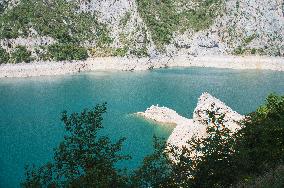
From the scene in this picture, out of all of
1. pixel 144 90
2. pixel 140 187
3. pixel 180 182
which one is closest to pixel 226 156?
pixel 180 182

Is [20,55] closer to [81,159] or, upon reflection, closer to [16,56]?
[16,56]

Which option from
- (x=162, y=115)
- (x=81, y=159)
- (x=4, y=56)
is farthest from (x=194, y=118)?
(x=4, y=56)

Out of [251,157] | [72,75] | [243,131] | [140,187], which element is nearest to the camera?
[140,187]

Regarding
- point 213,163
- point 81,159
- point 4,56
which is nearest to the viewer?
point 81,159

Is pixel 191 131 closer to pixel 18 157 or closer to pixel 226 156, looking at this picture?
pixel 18 157

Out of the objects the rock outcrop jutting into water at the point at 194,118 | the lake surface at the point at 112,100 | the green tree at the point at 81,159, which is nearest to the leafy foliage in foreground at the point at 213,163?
the green tree at the point at 81,159

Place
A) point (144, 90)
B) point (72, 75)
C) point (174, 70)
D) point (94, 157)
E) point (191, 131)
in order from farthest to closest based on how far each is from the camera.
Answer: point (174, 70)
point (72, 75)
point (144, 90)
point (191, 131)
point (94, 157)

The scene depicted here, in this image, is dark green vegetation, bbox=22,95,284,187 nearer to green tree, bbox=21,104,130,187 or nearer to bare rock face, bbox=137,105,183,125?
green tree, bbox=21,104,130,187

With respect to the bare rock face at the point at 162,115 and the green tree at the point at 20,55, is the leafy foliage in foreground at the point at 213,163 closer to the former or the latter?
the bare rock face at the point at 162,115
